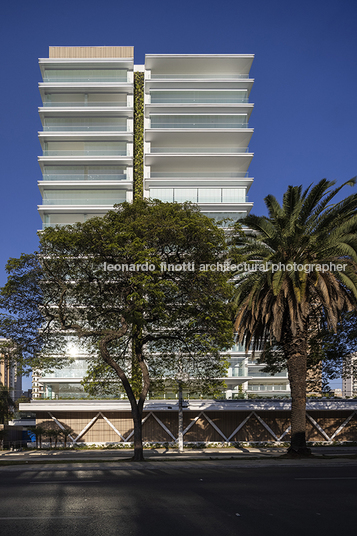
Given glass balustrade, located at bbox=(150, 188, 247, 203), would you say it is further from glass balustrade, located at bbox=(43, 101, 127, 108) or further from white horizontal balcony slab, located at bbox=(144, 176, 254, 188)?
glass balustrade, located at bbox=(43, 101, 127, 108)

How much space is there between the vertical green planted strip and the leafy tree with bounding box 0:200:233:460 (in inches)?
1351

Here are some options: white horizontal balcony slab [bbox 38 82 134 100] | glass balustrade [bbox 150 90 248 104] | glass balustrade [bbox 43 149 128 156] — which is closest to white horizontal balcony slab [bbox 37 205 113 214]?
Answer: glass balustrade [bbox 43 149 128 156]

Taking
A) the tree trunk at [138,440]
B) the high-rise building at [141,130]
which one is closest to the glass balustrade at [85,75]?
the high-rise building at [141,130]

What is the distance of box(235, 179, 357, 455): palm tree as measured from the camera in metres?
22.9

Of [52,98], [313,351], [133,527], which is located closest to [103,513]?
[133,527]

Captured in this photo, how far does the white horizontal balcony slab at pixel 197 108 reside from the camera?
193ft

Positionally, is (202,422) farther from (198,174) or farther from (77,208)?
(198,174)

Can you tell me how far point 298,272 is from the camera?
894 inches

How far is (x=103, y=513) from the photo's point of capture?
402 inches

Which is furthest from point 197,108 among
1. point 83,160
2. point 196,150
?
point 83,160

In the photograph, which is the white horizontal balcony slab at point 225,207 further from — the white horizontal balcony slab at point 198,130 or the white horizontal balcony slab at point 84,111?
the white horizontal balcony slab at point 84,111

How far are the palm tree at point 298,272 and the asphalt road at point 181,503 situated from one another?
23.6 ft

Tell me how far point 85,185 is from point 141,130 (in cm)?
972

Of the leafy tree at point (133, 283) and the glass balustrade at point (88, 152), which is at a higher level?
the glass balustrade at point (88, 152)
